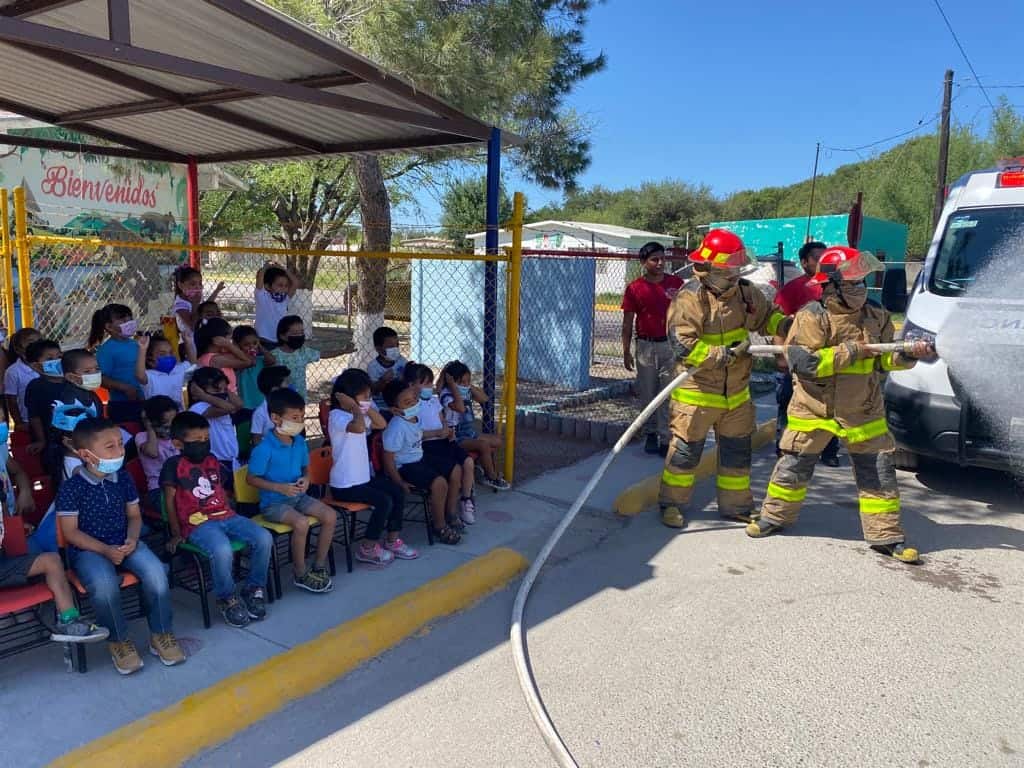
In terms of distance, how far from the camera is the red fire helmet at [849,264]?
191 inches

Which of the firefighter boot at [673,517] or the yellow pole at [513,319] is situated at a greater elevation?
the yellow pole at [513,319]

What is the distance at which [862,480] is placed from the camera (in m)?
5.05

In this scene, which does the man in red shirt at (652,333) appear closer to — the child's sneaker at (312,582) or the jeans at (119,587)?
the child's sneaker at (312,582)

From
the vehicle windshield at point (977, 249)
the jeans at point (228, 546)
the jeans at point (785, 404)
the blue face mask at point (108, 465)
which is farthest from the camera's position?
the jeans at point (785, 404)

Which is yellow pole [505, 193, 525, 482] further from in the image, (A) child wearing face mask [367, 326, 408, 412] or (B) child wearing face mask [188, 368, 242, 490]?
(B) child wearing face mask [188, 368, 242, 490]

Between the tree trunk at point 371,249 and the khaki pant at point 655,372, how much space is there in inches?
A: 164

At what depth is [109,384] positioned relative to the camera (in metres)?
4.82

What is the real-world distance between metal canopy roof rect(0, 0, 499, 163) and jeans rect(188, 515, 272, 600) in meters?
2.12

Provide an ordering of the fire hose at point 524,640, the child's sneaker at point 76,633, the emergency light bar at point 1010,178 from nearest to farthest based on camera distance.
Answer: the fire hose at point 524,640 → the child's sneaker at point 76,633 → the emergency light bar at point 1010,178

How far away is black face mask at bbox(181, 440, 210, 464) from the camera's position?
12.3 feet

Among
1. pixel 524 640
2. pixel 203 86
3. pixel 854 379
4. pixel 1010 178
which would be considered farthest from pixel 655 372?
pixel 203 86

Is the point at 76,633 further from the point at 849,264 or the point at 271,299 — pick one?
the point at 849,264

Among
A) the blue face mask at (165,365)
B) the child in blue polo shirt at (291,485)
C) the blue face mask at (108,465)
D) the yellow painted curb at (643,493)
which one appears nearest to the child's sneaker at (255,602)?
the child in blue polo shirt at (291,485)

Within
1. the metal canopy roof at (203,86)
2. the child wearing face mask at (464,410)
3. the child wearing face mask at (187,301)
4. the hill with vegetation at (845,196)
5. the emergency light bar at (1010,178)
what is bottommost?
the child wearing face mask at (464,410)
